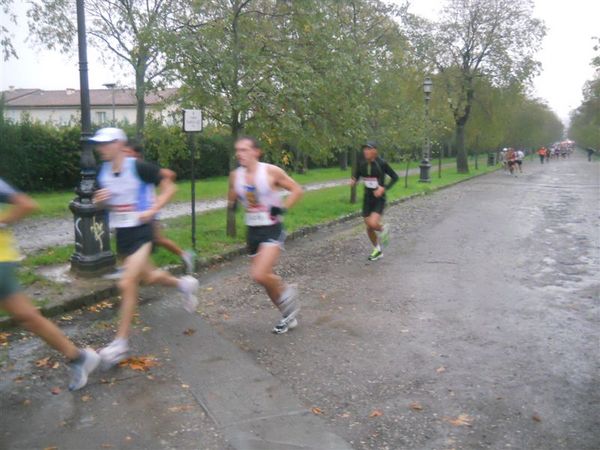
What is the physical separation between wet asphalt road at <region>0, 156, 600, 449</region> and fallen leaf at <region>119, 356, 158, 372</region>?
115 mm

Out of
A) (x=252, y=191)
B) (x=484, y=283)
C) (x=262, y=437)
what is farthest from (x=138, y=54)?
(x=262, y=437)

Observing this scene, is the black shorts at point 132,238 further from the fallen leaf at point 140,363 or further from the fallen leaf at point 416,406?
the fallen leaf at point 416,406

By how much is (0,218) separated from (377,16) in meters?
15.4

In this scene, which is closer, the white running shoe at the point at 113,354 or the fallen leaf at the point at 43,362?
the white running shoe at the point at 113,354

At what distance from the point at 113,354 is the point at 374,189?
5.60 metres

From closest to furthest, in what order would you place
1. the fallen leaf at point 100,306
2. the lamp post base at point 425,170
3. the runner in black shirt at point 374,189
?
the fallen leaf at point 100,306
the runner in black shirt at point 374,189
the lamp post base at point 425,170

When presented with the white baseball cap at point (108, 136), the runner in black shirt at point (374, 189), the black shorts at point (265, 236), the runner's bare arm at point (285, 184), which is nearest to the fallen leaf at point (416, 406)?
the black shorts at point (265, 236)

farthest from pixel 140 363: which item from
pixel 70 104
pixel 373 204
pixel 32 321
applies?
pixel 70 104

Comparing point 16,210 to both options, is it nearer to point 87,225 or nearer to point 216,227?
point 87,225

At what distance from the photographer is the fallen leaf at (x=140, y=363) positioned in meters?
4.71

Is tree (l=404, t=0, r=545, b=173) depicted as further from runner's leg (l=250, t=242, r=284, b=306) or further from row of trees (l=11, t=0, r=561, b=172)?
runner's leg (l=250, t=242, r=284, b=306)

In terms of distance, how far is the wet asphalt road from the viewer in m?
3.73

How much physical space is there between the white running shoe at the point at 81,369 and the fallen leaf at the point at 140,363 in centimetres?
47

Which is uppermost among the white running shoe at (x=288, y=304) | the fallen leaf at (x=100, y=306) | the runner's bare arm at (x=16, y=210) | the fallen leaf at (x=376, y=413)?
the runner's bare arm at (x=16, y=210)
